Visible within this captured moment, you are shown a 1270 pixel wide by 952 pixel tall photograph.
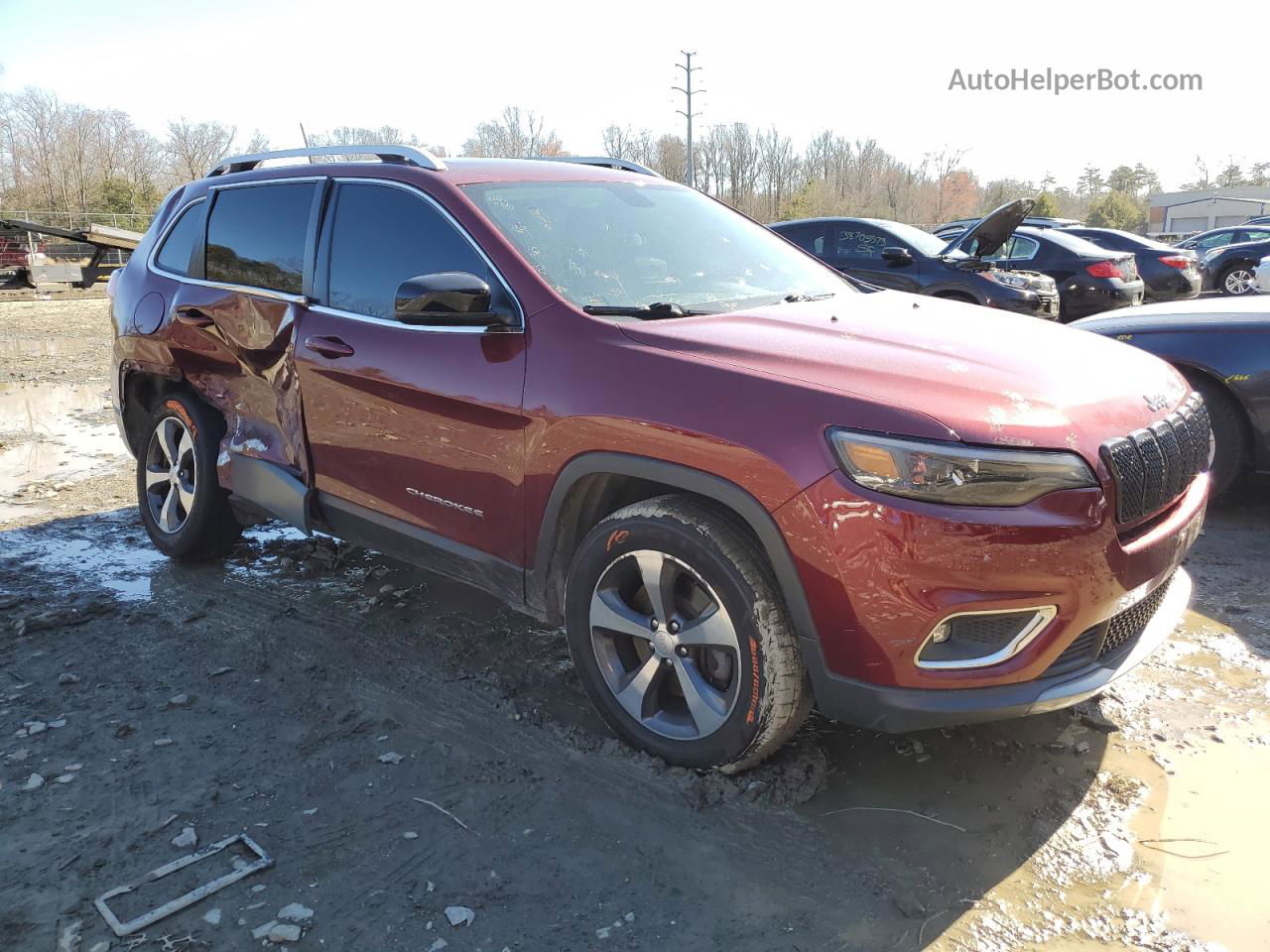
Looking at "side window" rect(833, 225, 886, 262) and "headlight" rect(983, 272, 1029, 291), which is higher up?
"side window" rect(833, 225, 886, 262)

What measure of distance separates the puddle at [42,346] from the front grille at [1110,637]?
45.7ft

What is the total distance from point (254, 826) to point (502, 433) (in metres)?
1.37

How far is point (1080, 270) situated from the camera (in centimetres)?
1166

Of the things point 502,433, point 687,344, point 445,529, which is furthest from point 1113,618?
point 445,529

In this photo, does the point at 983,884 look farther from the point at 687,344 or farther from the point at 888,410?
the point at 687,344

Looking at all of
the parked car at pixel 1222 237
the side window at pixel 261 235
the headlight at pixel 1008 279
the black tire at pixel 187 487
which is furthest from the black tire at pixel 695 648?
the parked car at pixel 1222 237

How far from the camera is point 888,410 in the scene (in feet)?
7.91

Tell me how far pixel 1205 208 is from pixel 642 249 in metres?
86.9

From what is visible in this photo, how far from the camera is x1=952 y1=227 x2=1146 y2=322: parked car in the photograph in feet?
38.1

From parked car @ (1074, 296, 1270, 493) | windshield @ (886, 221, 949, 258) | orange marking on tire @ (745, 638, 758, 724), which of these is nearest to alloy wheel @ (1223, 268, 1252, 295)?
windshield @ (886, 221, 949, 258)

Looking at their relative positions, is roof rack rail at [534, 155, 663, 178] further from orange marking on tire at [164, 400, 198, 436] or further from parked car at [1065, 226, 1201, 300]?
parked car at [1065, 226, 1201, 300]

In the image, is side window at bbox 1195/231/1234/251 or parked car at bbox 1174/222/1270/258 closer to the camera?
parked car at bbox 1174/222/1270/258

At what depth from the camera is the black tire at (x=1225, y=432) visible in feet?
16.6

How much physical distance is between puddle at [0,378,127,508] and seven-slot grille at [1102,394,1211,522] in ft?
19.8
